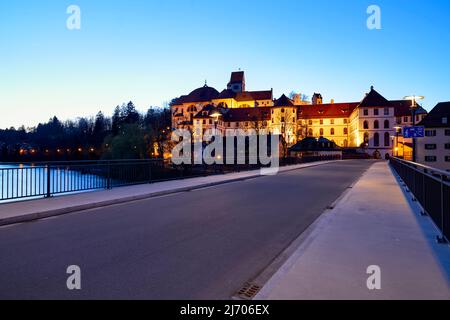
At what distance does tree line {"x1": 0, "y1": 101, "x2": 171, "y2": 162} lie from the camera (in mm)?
55656

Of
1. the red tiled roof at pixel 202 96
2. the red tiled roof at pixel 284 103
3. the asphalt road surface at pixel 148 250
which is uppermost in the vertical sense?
the red tiled roof at pixel 202 96

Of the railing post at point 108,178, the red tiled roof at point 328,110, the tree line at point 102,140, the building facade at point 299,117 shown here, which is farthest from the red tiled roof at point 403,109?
the railing post at point 108,178

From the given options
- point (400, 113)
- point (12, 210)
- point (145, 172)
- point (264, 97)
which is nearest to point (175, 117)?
point (264, 97)

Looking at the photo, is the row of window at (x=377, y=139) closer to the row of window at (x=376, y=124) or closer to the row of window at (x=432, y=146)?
the row of window at (x=376, y=124)

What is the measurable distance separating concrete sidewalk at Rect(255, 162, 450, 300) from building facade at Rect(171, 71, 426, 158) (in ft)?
208

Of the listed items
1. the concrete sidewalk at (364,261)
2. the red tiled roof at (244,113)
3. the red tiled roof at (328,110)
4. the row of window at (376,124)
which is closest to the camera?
the concrete sidewalk at (364,261)

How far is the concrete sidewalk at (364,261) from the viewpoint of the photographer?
11.8 ft

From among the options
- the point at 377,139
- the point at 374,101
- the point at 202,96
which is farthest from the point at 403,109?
the point at 202,96

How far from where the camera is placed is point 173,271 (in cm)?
439

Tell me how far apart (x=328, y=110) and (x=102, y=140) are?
256ft

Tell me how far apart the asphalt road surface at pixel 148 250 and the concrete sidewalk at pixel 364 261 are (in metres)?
0.56

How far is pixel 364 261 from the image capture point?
4625 millimetres

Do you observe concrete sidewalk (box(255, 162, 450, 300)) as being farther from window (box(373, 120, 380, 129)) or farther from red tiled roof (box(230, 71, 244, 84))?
red tiled roof (box(230, 71, 244, 84))

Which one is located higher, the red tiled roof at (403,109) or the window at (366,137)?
the red tiled roof at (403,109)
